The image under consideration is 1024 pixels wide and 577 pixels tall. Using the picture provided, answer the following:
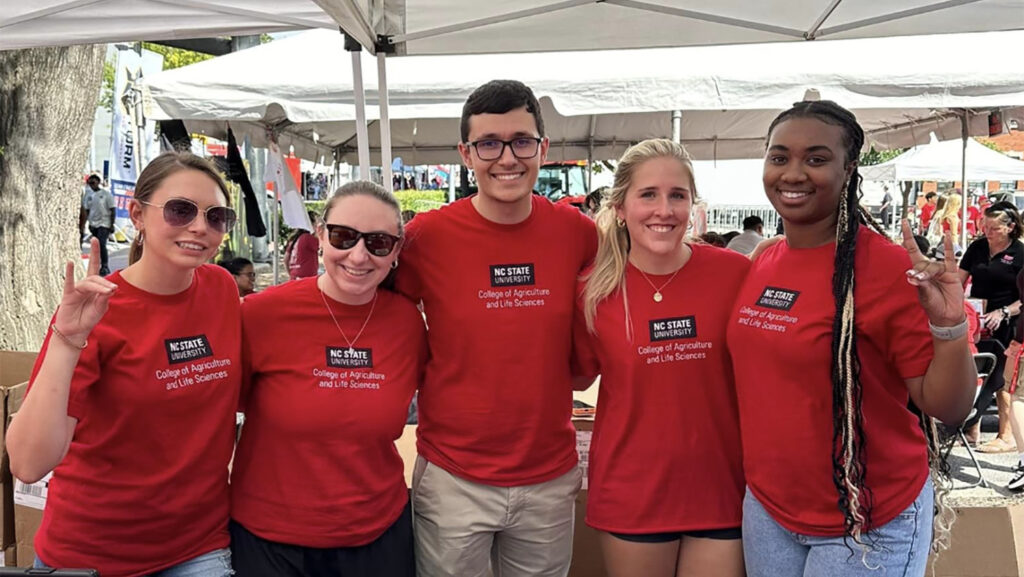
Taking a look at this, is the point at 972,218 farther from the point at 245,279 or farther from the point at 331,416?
the point at 331,416

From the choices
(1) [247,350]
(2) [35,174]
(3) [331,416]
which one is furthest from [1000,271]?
(2) [35,174]

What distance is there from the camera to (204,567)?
181 centimetres

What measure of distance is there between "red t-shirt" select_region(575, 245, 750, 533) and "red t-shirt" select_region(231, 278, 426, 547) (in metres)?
0.58

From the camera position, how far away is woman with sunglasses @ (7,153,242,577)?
1.59 meters

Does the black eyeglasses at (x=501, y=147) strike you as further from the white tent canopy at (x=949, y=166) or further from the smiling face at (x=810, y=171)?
the white tent canopy at (x=949, y=166)

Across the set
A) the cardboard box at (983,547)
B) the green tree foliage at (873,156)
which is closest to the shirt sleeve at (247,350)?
the cardboard box at (983,547)

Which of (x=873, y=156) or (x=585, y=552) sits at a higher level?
(x=873, y=156)

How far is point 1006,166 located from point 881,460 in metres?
15.0

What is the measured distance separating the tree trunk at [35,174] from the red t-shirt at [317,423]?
151 inches

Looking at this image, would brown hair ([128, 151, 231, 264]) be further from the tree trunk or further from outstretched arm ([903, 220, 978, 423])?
the tree trunk

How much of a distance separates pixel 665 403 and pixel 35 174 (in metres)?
4.87

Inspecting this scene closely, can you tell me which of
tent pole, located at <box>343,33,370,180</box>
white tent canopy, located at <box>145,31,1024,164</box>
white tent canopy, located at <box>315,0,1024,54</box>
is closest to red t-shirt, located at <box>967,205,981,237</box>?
white tent canopy, located at <box>145,31,1024,164</box>

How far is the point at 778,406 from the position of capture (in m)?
1.77

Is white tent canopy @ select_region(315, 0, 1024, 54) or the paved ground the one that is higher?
white tent canopy @ select_region(315, 0, 1024, 54)
